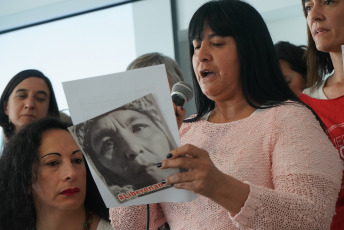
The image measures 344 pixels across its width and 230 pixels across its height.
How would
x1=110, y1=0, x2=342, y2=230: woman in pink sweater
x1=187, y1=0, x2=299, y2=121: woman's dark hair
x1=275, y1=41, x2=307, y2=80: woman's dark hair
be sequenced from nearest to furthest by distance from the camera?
x1=110, y1=0, x2=342, y2=230: woman in pink sweater, x1=187, y1=0, x2=299, y2=121: woman's dark hair, x1=275, y1=41, x2=307, y2=80: woman's dark hair

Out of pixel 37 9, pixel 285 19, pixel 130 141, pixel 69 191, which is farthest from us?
pixel 37 9

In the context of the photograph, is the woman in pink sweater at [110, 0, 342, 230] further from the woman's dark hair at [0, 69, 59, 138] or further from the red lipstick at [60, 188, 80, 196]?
the woman's dark hair at [0, 69, 59, 138]

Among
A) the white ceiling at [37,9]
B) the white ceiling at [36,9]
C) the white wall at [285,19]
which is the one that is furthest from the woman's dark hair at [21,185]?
the white ceiling at [36,9]

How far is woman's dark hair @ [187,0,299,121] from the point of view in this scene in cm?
128

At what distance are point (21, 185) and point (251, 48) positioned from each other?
100cm

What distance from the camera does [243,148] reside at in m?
1.19

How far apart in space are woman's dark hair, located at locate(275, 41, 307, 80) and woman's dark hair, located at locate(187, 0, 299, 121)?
1.08m

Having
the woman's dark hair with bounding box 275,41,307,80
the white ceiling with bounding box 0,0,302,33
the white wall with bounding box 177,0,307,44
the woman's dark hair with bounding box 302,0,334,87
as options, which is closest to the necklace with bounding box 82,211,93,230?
the woman's dark hair with bounding box 302,0,334,87

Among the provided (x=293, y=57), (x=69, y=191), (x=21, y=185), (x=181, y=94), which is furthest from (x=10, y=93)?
(x=181, y=94)

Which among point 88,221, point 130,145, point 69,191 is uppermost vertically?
point 130,145

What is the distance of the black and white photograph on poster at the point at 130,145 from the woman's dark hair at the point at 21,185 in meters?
0.77

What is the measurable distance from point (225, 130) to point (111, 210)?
0.38 metres

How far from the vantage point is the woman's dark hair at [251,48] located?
128 cm

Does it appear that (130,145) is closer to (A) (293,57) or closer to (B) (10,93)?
(A) (293,57)
